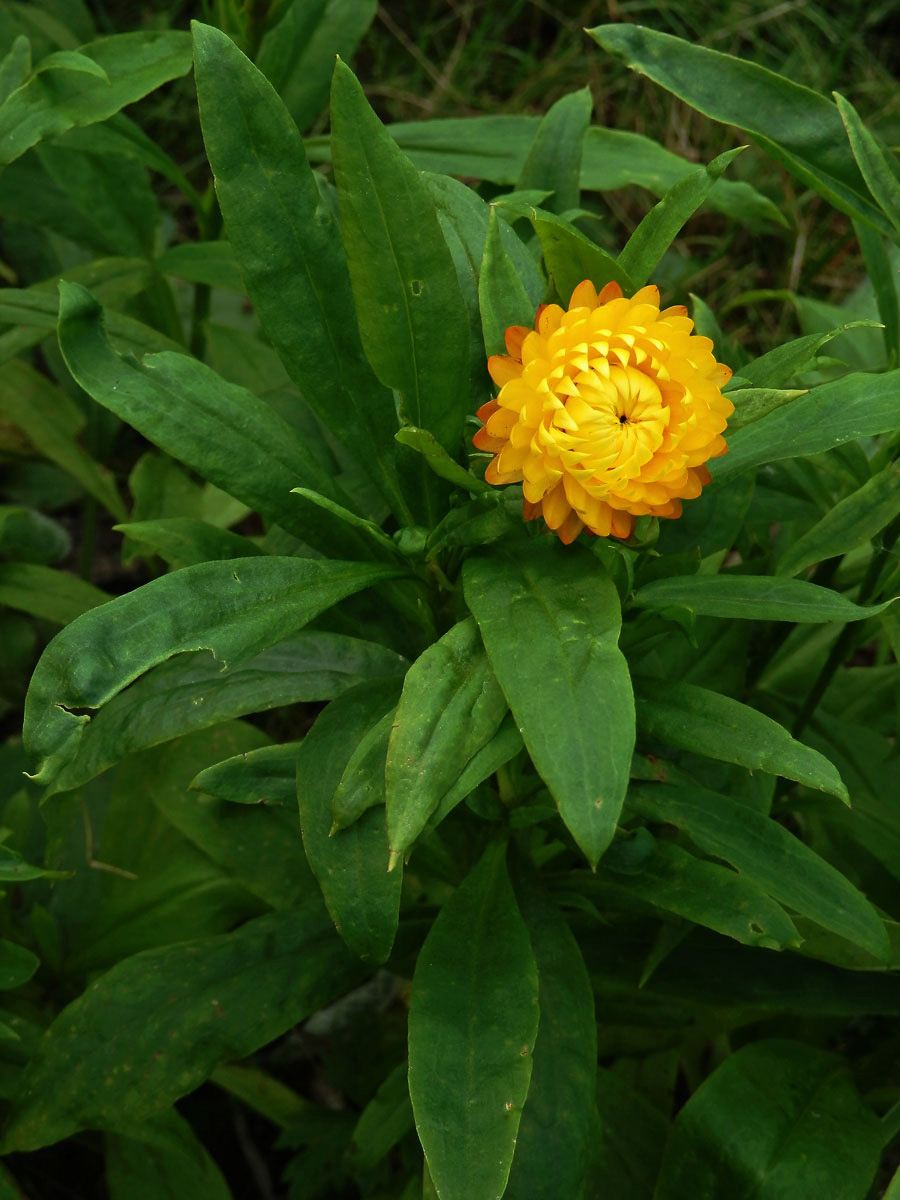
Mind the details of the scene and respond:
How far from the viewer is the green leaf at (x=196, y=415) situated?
45.4 inches

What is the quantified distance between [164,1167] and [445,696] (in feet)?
3.23

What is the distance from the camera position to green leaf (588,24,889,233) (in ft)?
4.60

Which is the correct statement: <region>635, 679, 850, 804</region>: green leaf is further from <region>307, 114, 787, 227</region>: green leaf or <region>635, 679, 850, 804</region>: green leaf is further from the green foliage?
<region>307, 114, 787, 227</region>: green leaf

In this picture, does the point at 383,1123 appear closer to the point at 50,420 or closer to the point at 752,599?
the point at 752,599

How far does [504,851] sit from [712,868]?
0.24 metres

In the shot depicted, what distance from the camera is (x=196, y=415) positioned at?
3.88 ft

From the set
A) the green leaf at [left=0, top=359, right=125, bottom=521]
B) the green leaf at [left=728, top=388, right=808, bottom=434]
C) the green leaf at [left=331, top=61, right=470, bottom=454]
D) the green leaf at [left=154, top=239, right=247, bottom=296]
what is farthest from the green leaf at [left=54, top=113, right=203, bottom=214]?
the green leaf at [left=728, top=388, right=808, bottom=434]

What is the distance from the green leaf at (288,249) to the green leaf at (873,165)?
1.98ft

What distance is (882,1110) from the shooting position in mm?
1577

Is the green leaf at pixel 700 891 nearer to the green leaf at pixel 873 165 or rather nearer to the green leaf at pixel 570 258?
the green leaf at pixel 570 258

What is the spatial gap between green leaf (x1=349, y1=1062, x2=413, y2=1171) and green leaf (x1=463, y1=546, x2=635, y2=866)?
71cm

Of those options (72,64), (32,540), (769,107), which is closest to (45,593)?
(32,540)

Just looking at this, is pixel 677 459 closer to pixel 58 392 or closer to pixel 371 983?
pixel 371 983

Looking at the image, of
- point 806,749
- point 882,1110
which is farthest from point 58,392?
point 882,1110
